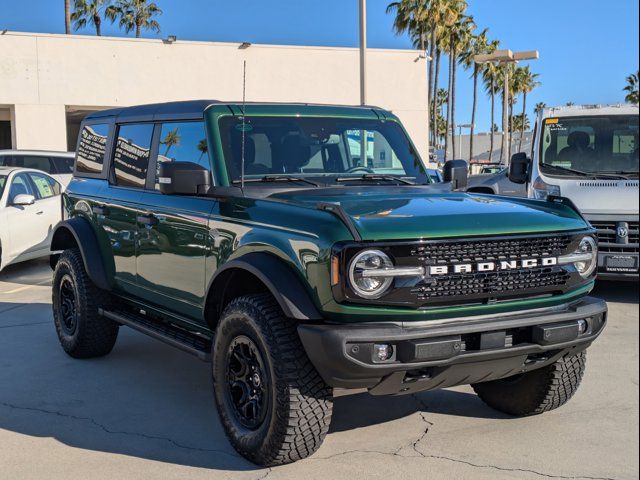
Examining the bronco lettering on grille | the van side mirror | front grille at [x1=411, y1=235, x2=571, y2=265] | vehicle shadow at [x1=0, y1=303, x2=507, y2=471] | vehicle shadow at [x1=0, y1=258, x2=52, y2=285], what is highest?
front grille at [x1=411, y1=235, x2=571, y2=265]

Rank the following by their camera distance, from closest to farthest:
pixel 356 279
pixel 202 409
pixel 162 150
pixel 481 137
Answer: pixel 356 279
pixel 202 409
pixel 162 150
pixel 481 137

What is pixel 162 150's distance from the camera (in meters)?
5.61

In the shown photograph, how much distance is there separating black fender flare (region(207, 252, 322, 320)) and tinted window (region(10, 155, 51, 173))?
1191 centimetres

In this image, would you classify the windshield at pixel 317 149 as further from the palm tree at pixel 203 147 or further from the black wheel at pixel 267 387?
the black wheel at pixel 267 387

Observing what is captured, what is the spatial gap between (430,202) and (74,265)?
10.5 feet

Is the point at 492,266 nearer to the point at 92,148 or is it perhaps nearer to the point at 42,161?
the point at 92,148

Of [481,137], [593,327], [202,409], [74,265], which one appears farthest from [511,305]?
[481,137]

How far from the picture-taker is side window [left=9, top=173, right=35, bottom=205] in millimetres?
11398

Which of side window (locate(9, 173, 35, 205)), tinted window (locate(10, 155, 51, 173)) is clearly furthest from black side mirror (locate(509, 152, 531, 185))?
tinted window (locate(10, 155, 51, 173))

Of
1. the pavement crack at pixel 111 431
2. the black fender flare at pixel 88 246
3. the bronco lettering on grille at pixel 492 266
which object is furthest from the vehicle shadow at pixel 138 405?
the bronco lettering on grille at pixel 492 266

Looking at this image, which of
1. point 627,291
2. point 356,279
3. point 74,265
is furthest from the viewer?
point 627,291

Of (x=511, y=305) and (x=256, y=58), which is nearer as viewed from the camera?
(x=511, y=305)

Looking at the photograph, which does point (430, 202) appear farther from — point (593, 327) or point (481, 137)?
point (481, 137)

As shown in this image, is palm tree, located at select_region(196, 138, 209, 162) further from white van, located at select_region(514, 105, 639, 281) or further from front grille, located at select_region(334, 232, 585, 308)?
white van, located at select_region(514, 105, 639, 281)
